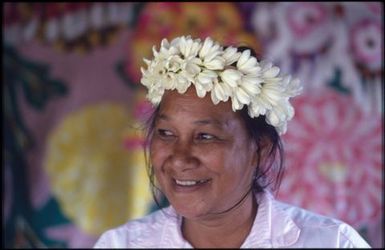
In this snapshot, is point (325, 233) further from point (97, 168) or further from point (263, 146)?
point (97, 168)

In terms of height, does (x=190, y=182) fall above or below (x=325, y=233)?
above

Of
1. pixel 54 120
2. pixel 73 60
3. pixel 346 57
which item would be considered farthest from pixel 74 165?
pixel 346 57

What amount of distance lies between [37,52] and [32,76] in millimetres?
122

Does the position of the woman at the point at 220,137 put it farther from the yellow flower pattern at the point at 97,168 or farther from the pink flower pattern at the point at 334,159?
the yellow flower pattern at the point at 97,168

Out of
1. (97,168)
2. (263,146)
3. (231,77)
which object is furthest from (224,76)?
(97,168)

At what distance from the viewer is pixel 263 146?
109 inches

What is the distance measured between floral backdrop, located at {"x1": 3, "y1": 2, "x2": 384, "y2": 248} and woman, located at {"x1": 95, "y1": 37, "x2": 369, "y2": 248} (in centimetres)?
121

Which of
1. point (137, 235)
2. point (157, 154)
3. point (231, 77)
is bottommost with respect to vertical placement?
point (137, 235)

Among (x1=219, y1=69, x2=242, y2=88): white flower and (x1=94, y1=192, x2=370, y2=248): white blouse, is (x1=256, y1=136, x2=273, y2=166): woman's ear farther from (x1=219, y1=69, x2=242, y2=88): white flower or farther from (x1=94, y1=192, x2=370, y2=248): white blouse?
(x1=219, y1=69, x2=242, y2=88): white flower

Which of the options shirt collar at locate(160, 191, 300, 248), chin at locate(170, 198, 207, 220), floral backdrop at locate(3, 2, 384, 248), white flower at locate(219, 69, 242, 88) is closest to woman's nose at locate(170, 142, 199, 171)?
chin at locate(170, 198, 207, 220)

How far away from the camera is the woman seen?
254 cm

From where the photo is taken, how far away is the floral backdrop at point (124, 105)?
399 cm

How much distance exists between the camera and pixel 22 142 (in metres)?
4.11

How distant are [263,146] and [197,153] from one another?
1.03ft
